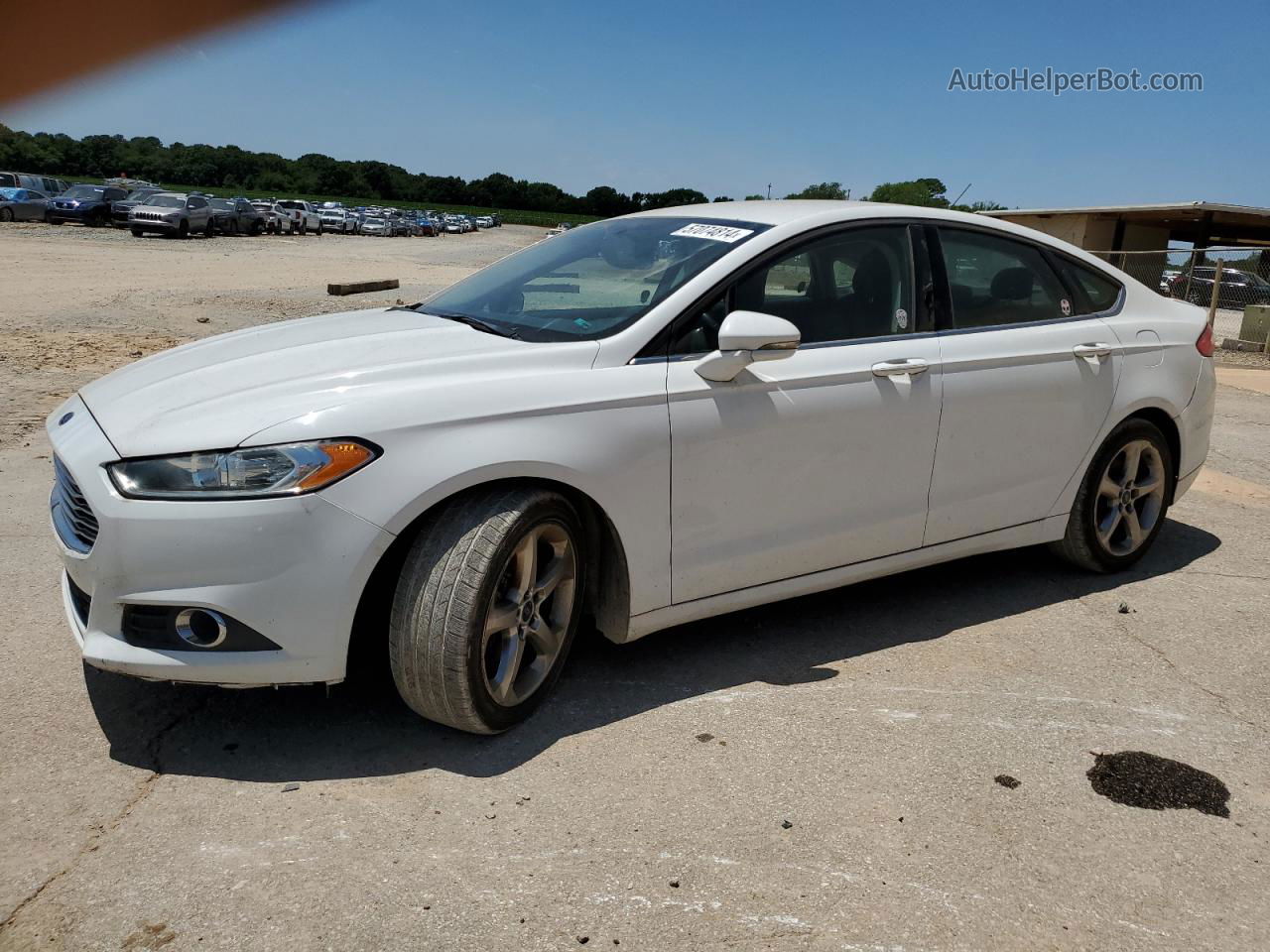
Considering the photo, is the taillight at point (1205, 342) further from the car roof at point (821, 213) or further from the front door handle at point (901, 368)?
the front door handle at point (901, 368)

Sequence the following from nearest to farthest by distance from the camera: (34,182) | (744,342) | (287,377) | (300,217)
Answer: (287,377)
(744,342)
(34,182)
(300,217)

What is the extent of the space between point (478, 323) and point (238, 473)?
121 cm

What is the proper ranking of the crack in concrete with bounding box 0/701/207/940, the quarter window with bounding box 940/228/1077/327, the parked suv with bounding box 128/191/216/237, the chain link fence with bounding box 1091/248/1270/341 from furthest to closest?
the parked suv with bounding box 128/191/216/237
the chain link fence with bounding box 1091/248/1270/341
the quarter window with bounding box 940/228/1077/327
the crack in concrete with bounding box 0/701/207/940

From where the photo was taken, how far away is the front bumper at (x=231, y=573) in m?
2.79

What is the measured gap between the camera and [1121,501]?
16.1 ft

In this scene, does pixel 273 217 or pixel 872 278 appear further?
pixel 273 217

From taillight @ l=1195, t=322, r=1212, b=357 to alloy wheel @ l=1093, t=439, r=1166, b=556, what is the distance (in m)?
0.56

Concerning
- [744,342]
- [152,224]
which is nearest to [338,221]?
[152,224]

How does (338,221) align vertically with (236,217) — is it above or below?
below

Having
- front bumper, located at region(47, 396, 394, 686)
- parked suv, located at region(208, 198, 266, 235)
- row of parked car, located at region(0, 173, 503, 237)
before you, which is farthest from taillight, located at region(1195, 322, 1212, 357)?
parked suv, located at region(208, 198, 266, 235)

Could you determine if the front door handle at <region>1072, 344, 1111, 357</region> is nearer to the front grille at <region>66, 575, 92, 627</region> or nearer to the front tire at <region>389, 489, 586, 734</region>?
the front tire at <region>389, 489, 586, 734</region>

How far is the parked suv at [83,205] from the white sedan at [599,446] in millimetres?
38944

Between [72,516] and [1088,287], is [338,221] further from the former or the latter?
[72,516]

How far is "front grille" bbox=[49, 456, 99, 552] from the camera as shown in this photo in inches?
117
